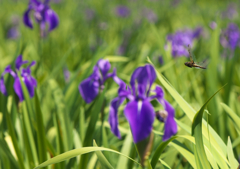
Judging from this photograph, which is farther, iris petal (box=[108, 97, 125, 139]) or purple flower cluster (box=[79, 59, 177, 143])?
iris petal (box=[108, 97, 125, 139])

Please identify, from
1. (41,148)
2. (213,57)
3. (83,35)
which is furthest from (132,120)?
(83,35)

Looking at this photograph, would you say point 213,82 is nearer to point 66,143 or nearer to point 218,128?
point 218,128

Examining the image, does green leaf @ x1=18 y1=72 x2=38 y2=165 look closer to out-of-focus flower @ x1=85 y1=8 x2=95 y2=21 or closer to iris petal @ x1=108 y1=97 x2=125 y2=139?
iris petal @ x1=108 y1=97 x2=125 y2=139

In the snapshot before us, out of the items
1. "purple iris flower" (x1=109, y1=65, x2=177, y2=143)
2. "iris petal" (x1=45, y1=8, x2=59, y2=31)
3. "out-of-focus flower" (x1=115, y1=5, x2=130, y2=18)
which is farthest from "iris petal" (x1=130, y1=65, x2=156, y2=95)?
"out-of-focus flower" (x1=115, y1=5, x2=130, y2=18)

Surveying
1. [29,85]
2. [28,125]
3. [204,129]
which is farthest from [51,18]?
[204,129]

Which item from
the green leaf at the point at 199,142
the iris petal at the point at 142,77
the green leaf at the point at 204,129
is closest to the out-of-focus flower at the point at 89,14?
the iris petal at the point at 142,77

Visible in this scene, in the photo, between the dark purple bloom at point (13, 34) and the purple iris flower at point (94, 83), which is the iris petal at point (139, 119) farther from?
the dark purple bloom at point (13, 34)

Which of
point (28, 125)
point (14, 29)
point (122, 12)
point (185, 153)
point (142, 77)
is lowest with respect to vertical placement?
point (185, 153)

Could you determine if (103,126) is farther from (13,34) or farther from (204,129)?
(13,34)
